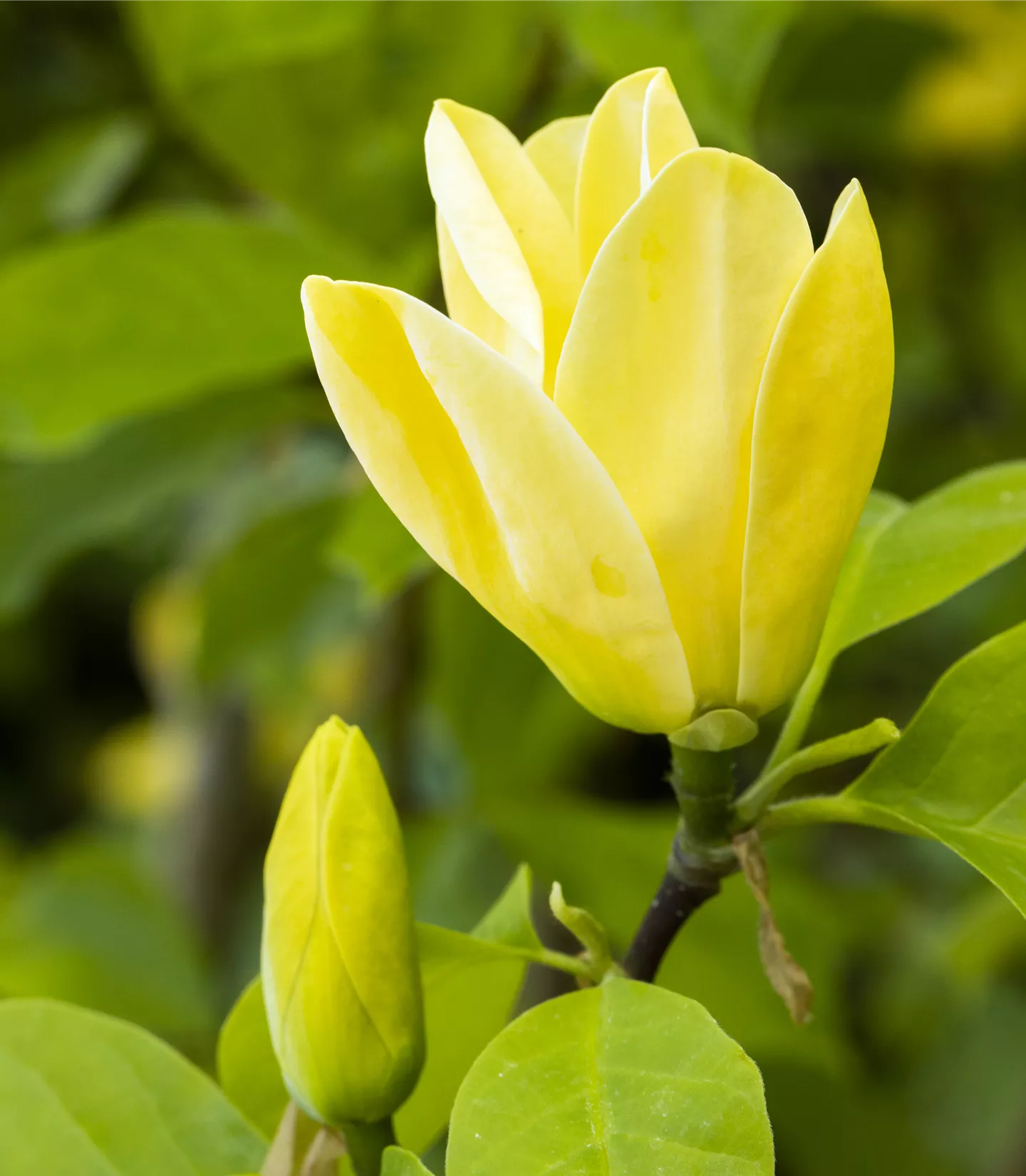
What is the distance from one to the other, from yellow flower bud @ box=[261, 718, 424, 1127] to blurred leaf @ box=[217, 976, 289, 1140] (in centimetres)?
6

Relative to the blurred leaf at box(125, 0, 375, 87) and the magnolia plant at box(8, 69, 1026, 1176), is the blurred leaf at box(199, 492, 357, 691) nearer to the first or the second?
the blurred leaf at box(125, 0, 375, 87)

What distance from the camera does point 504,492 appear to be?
0.32 metres

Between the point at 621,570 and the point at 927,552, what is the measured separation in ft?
0.61

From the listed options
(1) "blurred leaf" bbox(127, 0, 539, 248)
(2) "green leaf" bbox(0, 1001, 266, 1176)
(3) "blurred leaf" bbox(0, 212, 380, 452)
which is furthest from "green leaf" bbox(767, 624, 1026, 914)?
(1) "blurred leaf" bbox(127, 0, 539, 248)

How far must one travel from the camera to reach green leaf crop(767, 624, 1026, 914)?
0.37 metres

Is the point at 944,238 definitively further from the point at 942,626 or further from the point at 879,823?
the point at 879,823

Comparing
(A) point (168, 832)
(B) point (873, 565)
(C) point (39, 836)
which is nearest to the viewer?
(B) point (873, 565)

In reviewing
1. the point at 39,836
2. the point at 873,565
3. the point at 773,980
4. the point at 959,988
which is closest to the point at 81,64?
the point at 873,565

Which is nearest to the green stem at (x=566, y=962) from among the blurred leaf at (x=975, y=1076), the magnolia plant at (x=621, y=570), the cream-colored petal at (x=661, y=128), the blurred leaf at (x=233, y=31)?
the magnolia plant at (x=621, y=570)

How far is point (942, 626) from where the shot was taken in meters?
1.63

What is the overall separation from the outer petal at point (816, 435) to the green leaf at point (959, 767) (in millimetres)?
58

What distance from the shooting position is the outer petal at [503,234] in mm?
341

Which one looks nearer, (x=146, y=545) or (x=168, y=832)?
(x=146, y=545)

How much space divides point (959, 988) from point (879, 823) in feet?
4.08
